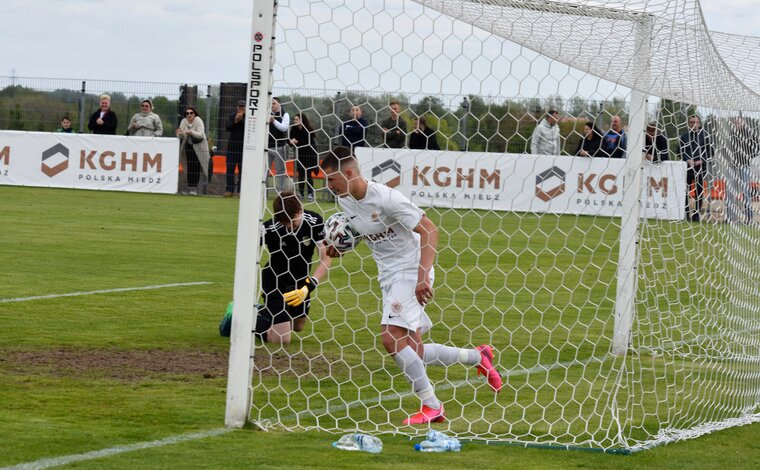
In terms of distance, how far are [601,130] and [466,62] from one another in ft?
7.41

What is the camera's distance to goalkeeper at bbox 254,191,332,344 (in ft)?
29.3

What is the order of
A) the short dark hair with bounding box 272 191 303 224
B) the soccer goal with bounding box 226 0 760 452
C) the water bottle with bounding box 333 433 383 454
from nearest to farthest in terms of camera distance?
the water bottle with bounding box 333 433 383 454 → the soccer goal with bounding box 226 0 760 452 → the short dark hair with bounding box 272 191 303 224

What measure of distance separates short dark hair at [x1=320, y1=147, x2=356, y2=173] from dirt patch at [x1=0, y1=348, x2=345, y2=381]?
4.40 ft

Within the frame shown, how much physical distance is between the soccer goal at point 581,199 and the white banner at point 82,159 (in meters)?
15.9

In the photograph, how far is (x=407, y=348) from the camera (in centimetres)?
690

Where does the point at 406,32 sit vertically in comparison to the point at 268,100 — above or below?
above

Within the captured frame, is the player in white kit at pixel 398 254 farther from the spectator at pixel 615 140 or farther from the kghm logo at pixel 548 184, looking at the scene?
the kghm logo at pixel 548 184

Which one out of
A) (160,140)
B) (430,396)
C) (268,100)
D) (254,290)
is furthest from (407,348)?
(160,140)

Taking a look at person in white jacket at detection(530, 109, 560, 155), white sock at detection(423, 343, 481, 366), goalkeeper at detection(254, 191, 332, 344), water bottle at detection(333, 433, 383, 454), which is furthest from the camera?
person in white jacket at detection(530, 109, 560, 155)

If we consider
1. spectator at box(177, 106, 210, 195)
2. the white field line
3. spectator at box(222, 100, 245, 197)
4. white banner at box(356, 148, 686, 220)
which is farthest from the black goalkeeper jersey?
spectator at box(177, 106, 210, 195)

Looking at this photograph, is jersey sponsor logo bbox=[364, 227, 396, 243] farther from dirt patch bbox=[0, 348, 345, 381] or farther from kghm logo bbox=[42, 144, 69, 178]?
kghm logo bbox=[42, 144, 69, 178]

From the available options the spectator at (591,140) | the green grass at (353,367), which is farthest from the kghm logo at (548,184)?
the spectator at (591,140)

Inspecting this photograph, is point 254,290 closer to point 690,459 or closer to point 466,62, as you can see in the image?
point 466,62

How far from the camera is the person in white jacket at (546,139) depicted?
11.2 metres
